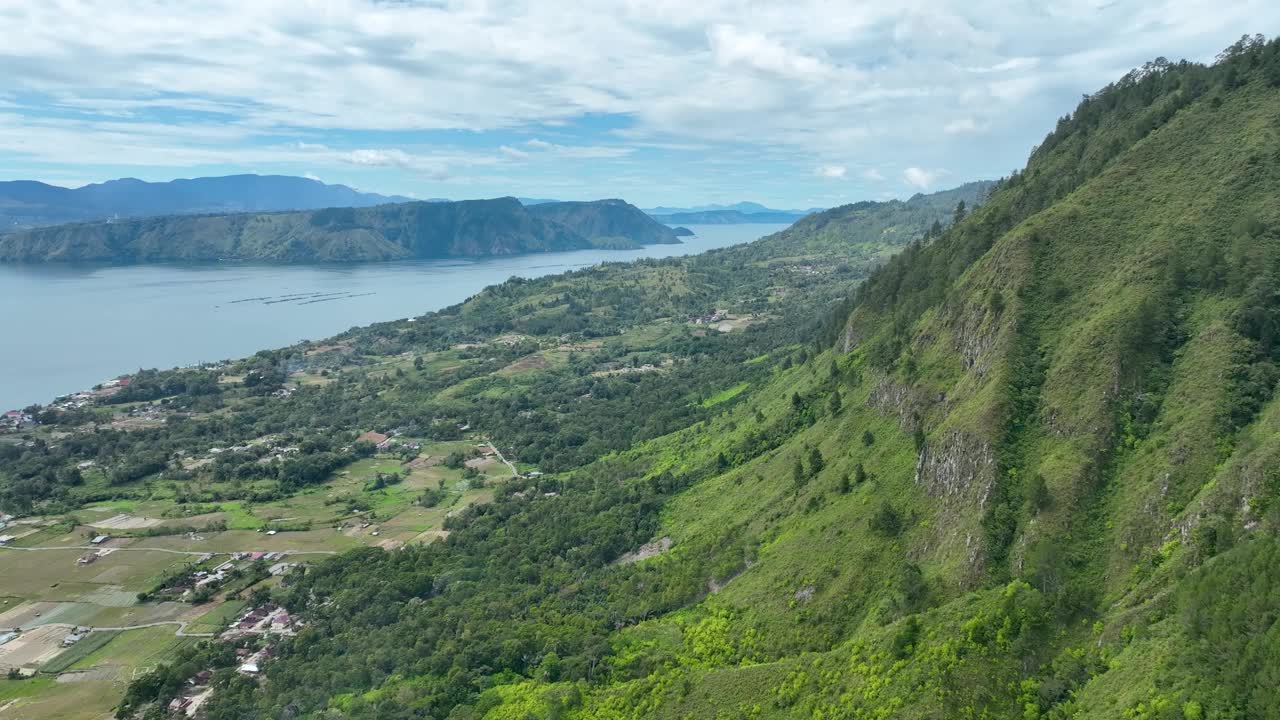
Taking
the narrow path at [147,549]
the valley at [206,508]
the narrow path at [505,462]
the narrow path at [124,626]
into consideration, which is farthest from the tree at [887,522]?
the narrow path at [505,462]

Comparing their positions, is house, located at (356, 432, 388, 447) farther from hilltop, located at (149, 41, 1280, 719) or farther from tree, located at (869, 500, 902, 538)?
tree, located at (869, 500, 902, 538)

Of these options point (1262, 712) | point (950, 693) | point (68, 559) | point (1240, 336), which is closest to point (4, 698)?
point (68, 559)

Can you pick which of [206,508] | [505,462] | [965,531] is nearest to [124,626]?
[206,508]

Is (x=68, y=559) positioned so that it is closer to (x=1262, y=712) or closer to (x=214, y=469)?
(x=214, y=469)

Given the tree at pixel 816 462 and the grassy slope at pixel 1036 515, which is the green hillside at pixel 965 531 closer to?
the grassy slope at pixel 1036 515

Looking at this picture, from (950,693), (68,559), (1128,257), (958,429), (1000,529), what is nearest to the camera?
(950,693)

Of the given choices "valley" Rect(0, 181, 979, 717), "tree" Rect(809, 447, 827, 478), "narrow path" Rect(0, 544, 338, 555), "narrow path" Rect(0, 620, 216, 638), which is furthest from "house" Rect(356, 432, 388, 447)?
"tree" Rect(809, 447, 827, 478)

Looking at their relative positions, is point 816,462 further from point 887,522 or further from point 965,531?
point 965,531
